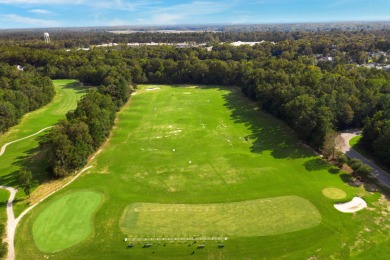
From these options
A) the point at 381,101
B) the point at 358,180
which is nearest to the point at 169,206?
the point at 358,180

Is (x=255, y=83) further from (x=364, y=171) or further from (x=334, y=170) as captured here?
(x=364, y=171)

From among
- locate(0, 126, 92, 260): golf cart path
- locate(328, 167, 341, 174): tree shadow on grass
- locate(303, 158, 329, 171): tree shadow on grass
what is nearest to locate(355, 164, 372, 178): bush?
locate(328, 167, 341, 174): tree shadow on grass

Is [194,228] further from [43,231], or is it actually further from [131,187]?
[43,231]

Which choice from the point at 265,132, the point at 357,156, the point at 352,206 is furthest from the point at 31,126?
the point at 357,156

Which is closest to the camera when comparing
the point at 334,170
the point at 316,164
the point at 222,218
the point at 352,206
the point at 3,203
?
the point at 222,218

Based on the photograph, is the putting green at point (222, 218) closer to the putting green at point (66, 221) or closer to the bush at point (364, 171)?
the putting green at point (66, 221)

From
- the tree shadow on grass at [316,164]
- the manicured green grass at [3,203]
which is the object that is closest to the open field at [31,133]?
the manicured green grass at [3,203]
